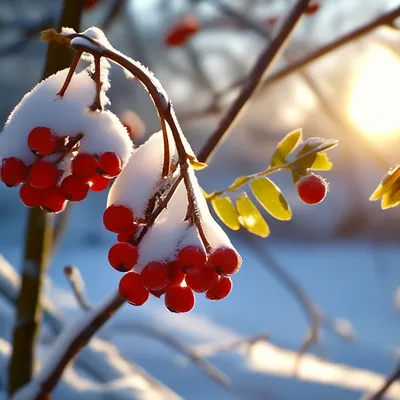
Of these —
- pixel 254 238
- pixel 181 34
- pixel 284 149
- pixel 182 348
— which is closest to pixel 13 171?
pixel 284 149

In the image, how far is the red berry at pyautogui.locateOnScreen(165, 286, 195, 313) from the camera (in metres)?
0.39

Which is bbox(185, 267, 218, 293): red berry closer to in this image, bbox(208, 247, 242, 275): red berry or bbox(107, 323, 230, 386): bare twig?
bbox(208, 247, 242, 275): red berry

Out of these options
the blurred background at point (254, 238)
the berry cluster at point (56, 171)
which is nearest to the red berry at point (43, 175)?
the berry cluster at point (56, 171)

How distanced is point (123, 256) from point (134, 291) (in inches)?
1.1

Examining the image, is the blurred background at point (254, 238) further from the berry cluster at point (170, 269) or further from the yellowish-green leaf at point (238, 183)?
the berry cluster at point (170, 269)

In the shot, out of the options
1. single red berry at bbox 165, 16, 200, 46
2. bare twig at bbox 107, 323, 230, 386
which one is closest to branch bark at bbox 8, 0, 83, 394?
bare twig at bbox 107, 323, 230, 386

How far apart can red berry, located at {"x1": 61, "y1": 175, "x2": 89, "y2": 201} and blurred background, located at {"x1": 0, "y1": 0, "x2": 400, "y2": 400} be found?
1.47ft

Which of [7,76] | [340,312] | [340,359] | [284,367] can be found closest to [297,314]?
[340,312]

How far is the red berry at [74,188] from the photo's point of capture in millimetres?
408

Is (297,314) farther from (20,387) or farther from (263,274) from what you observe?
(20,387)

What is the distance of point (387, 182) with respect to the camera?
0.46 metres

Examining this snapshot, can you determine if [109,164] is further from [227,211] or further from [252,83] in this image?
[252,83]

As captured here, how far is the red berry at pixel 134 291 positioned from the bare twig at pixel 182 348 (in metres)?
0.80

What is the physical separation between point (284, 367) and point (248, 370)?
0.51 feet
